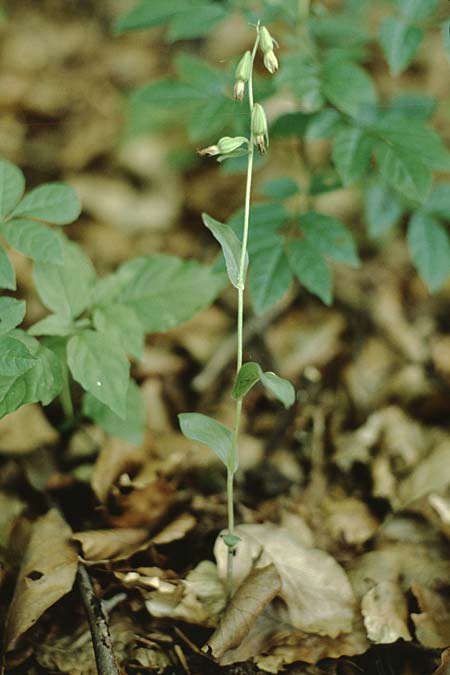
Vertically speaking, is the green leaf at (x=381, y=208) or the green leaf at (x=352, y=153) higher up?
the green leaf at (x=352, y=153)

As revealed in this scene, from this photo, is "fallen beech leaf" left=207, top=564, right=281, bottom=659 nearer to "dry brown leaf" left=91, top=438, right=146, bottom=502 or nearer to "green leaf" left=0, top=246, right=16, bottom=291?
"dry brown leaf" left=91, top=438, right=146, bottom=502

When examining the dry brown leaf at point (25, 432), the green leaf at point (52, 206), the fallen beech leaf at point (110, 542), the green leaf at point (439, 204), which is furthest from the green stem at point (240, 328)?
the green leaf at point (439, 204)

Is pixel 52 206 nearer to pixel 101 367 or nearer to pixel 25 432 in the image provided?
pixel 101 367

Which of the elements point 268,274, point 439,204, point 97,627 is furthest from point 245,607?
point 439,204

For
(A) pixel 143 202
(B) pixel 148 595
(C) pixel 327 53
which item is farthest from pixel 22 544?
(A) pixel 143 202

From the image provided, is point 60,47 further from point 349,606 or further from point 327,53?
point 349,606

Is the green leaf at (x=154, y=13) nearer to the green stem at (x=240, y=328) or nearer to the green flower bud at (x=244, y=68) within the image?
the green stem at (x=240, y=328)
